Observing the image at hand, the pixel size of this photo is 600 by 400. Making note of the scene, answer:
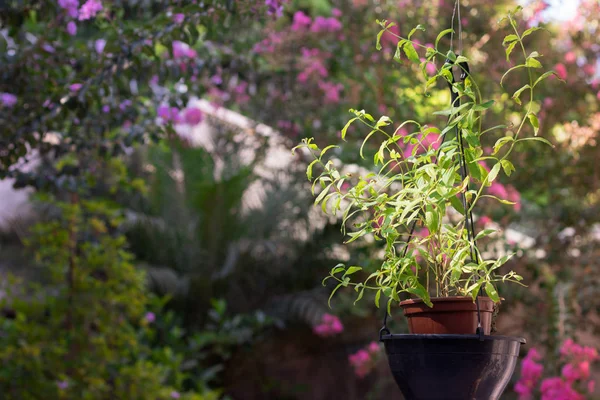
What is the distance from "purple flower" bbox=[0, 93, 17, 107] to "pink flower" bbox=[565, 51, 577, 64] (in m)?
3.71

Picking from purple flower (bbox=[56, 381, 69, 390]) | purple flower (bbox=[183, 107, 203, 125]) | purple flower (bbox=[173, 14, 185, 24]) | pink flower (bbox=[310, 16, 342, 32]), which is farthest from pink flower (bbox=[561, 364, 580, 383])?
purple flower (bbox=[183, 107, 203, 125])

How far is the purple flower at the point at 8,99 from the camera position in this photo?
3.24m

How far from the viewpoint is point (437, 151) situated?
1562 mm

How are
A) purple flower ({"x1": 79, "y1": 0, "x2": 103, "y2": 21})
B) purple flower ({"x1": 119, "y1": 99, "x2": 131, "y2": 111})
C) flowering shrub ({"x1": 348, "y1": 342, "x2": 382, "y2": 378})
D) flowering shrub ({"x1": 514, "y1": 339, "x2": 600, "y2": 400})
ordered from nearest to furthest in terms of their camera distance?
purple flower ({"x1": 79, "y1": 0, "x2": 103, "y2": 21}), purple flower ({"x1": 119, "y1": 99, "x2": 131, "y2": 111}), flowering shrub ({"x1": 514, "y1": 339, "x2": 600, "y2": 400}), flowering shrub ({"x1": 348, "y1": 342, "x2": 382, "y2": 378})

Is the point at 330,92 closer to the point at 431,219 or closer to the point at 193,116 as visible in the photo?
the point at 193,116

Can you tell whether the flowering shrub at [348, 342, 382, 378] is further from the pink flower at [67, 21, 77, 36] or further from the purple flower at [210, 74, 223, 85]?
the pink flower at [67, 21, 77, 36]

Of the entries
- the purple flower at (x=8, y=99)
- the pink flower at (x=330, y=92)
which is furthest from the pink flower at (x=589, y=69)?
the purple flower at (x=8, y=99)

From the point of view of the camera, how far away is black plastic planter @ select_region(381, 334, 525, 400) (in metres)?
1.41

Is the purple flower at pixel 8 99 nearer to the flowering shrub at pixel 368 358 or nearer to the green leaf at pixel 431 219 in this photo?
the green leaf at pixel 431 219

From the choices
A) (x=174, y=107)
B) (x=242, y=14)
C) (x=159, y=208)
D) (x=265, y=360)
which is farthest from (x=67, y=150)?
(x=265, y=360)

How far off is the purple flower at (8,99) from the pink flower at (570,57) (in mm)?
3706

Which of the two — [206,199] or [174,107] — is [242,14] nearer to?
[174,107]

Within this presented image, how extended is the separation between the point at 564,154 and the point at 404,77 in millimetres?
1175

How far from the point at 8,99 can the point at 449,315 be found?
2.52 metres
